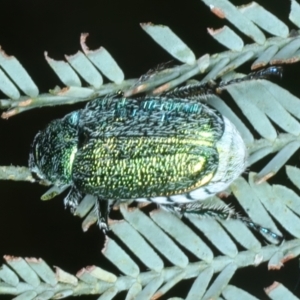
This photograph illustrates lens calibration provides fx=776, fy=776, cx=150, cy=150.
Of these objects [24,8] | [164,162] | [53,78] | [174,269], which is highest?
[24,8]

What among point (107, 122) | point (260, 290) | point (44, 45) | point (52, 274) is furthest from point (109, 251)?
point (44, 45)

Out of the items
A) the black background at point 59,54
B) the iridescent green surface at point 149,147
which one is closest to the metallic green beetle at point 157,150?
the iridescent green surface at point 149,147

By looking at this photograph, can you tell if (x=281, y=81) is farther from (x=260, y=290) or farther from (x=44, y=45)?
(x=44, y=45)

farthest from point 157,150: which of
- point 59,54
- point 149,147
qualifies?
point 59,54

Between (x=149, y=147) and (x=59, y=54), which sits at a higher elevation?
(x=59, y=54)

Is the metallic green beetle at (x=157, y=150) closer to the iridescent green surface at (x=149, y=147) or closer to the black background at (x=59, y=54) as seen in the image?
the iridescent green surface at (x=149, y=147)

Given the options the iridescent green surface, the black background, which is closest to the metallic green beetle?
the iridescent green surface

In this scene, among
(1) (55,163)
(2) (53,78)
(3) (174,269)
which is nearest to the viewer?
(3) (174,269)

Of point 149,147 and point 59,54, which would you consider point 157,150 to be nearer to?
point 149,147

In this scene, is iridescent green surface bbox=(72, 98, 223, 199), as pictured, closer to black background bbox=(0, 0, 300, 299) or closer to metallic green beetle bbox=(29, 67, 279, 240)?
metallic green beetle bbox=(29, 67, 279, 240)
